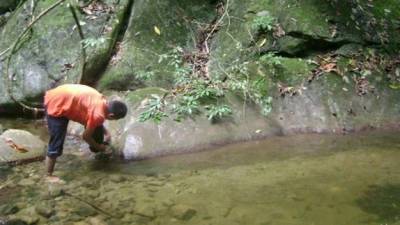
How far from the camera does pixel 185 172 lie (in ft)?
17.7

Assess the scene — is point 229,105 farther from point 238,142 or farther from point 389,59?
point 389,59

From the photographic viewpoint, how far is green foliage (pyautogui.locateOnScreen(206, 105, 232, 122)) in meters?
6.18

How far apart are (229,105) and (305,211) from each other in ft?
7.30

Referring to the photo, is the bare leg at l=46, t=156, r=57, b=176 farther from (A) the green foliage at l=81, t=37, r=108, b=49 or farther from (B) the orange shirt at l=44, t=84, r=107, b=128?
(A) the green foliage at l=81, t=37, r=108, b=49

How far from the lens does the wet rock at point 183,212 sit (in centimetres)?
451

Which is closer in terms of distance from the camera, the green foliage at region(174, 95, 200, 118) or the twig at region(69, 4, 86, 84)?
the green foliage at region(174, 95, 200, 118)

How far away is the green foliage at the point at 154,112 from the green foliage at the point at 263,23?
6.32 ft

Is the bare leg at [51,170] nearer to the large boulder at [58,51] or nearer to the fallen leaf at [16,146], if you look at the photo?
the fallen leaf at [16,146]

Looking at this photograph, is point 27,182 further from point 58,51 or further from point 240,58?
point 240,58

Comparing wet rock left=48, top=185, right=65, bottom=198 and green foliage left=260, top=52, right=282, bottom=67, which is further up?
green foliage left=260, top=52, right=282, bottom=67

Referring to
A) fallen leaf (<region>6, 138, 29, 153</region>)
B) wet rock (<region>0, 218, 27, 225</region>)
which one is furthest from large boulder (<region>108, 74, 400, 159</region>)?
wet rock (<region>0, 218, 27, 225</region>)

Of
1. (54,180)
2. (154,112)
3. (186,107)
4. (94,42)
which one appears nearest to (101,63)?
(94,42)

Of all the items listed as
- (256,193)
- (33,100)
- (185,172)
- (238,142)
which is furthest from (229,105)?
(33,100)

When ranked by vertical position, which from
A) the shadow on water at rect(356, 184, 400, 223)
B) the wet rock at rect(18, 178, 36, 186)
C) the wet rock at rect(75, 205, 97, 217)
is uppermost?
the shadow on water at rect(356, 184, 400, 223)
